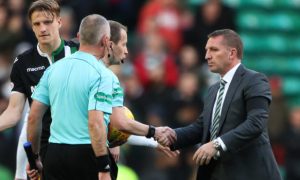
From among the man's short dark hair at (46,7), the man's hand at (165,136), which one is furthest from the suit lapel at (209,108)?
the man's short dark hair at (46,7)

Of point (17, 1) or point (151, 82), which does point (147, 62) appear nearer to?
point (151, 82)

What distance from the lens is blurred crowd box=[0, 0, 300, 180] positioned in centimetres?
1394

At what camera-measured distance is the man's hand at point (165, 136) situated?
9211 mm

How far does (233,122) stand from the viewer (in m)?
9.03

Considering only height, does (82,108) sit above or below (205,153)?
above

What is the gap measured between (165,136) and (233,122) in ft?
2.36

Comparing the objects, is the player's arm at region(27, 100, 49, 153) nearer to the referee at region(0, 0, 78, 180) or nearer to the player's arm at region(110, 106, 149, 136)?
the referee at region(0, 0, 78, 180)

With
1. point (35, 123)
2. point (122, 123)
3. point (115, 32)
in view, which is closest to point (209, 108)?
point (122, 123)

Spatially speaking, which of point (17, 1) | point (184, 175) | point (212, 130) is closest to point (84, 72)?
point (212, 130)

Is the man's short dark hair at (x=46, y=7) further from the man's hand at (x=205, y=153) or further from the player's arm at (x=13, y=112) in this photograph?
the man's hand at (x=205, y=153)

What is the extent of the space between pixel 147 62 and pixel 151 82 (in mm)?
562

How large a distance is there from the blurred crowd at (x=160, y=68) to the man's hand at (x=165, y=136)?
13.3ft

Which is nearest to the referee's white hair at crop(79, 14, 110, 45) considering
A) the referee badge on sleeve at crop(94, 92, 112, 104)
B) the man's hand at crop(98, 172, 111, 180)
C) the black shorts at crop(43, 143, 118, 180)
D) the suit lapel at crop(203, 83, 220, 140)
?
the referee badge on sleeve at crop(94, 92, 112, 104)

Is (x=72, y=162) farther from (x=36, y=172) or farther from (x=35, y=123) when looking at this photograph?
(x=36, y=172)
